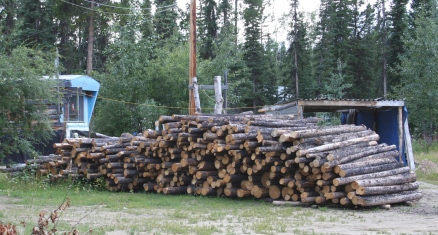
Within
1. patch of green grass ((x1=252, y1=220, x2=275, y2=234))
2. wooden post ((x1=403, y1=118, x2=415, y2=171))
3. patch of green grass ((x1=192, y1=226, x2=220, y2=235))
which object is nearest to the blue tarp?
wooden post ((x1=403, y1=118, x2=415, y2=171))

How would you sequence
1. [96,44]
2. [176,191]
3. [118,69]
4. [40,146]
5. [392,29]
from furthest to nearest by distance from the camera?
[96,44] → [392,29] → [118,69] → [40,146] → [176,191]

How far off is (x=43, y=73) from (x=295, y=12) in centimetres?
3680

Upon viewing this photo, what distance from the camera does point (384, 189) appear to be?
1179cm

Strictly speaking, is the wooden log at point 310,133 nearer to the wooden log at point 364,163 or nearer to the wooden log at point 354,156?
the wooden log at point 354,156

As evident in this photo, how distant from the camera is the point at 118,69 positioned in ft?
88.8

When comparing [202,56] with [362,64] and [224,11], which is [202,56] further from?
[362,64]

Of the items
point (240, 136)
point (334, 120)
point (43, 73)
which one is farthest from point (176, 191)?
point (334, 120)

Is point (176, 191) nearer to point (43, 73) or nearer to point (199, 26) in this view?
point (43, 73)

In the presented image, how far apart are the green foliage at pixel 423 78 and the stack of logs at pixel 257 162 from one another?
16.1m

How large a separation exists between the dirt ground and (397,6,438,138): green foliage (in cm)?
1827

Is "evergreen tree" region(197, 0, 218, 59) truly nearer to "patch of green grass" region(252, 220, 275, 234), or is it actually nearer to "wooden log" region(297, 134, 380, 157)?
"wooden log" region(297, 134, 380, 157)

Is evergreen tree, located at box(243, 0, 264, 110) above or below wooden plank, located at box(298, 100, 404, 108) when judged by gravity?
above

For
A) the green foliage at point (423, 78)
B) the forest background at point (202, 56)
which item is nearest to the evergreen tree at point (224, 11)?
Result: the forest background at point (202, 56)

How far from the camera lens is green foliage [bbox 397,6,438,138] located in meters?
29.4
